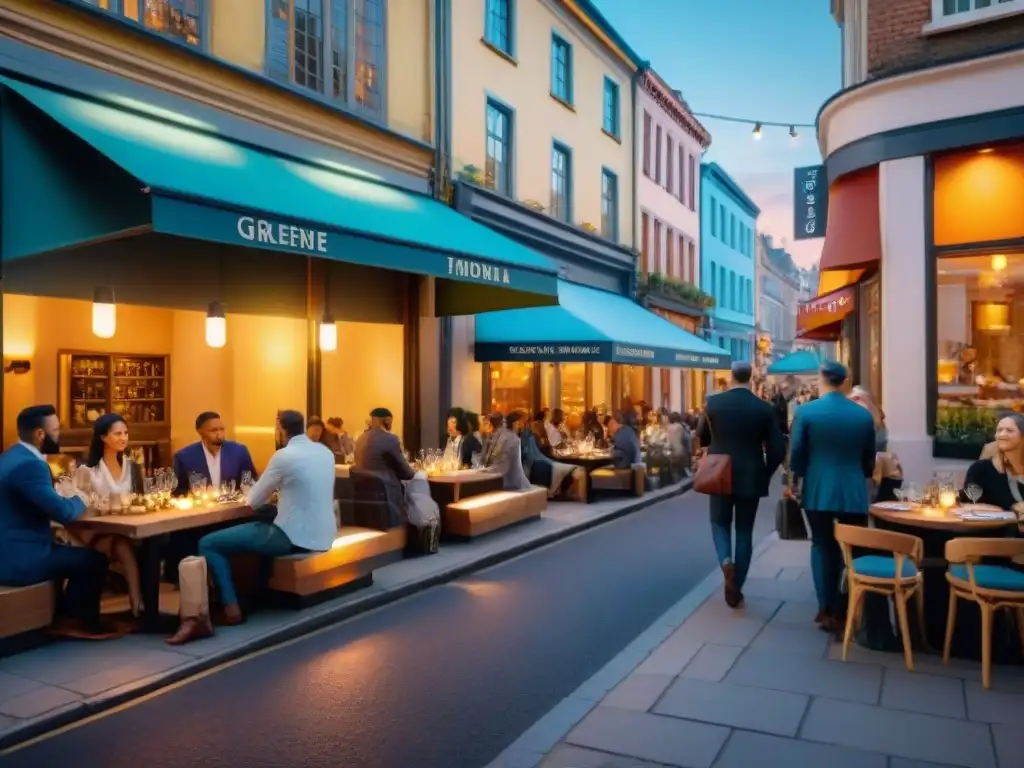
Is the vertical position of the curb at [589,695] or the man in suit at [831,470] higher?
the man in suit at [831,470]

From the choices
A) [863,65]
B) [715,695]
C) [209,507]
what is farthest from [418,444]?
[715,695]

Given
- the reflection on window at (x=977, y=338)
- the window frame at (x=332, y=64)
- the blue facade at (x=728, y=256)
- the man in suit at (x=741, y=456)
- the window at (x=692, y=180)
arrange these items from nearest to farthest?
the man in suit at (x=741, y=456), the reflection on window at (x=977, y=338), the window frame at (x=332, y=64), the window at (x=692, y=180), the blue facade at (x=728, y=256)

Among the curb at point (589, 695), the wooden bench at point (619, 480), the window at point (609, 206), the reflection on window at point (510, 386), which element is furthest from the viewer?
the window at point (609, 206)

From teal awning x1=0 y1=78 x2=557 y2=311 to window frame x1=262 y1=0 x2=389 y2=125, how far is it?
1.27m

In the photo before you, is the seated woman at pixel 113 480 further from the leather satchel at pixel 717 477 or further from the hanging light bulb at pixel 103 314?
the leather satchel at pixel 717 477

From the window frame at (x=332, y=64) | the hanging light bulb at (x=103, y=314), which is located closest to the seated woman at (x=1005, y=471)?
the hanging light bulb at (x=103, y=314)

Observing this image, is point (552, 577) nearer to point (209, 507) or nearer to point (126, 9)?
point (209, 507)

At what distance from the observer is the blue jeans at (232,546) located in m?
6.61

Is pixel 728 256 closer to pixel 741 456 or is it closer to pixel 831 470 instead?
pixel 741 456

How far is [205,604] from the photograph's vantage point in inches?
250

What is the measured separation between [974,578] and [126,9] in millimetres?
9253

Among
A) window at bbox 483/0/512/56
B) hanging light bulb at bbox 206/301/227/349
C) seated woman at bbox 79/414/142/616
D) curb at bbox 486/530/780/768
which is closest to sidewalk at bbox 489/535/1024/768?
curb at bbox 486/530/780/768

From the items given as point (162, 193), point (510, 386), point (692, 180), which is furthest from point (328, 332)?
point (692, 180)

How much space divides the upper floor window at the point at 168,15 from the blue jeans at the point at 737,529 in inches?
292
